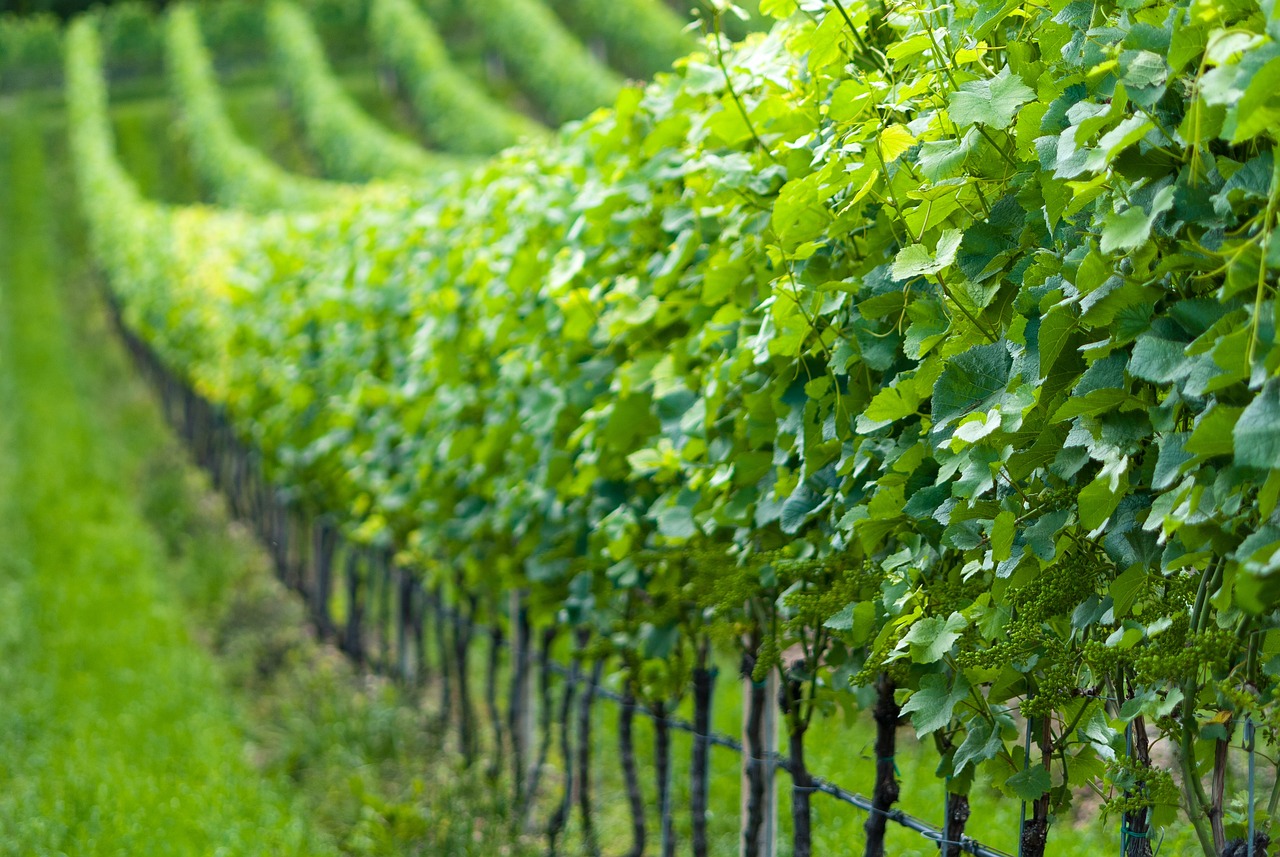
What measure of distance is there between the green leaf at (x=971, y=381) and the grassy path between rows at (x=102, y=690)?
3652mm

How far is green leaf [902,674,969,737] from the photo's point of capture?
2246 millimetres

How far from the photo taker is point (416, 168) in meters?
29.1

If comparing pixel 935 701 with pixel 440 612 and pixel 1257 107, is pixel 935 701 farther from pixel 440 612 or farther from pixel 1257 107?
pixel 440 612

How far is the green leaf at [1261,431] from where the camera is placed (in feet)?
5.06

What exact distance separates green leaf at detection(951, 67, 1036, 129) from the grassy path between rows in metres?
3.98

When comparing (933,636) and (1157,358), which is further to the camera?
(933,636)

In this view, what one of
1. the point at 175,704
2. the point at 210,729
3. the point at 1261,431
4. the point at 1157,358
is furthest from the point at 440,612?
the point at 1261,431

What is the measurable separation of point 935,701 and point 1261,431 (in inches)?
35.5

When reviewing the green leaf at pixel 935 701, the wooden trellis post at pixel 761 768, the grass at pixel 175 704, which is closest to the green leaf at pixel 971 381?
the green leaf at pixel 935 701

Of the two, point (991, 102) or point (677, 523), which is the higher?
point (991, 102)

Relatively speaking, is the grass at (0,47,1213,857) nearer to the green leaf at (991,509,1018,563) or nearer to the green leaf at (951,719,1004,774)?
the green leaf at (951,719,1004,774)

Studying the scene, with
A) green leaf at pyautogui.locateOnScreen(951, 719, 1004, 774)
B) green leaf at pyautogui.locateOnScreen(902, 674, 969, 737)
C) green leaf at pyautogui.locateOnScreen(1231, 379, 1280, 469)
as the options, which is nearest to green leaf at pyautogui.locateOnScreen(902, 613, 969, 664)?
green leaf at pyautogui.locateOnScreen(902, 674, 969, 737)

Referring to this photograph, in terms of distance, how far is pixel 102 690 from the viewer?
6949mm

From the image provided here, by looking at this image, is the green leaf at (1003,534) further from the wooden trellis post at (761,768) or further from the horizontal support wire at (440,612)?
the wooden trellis post at (761,768)
